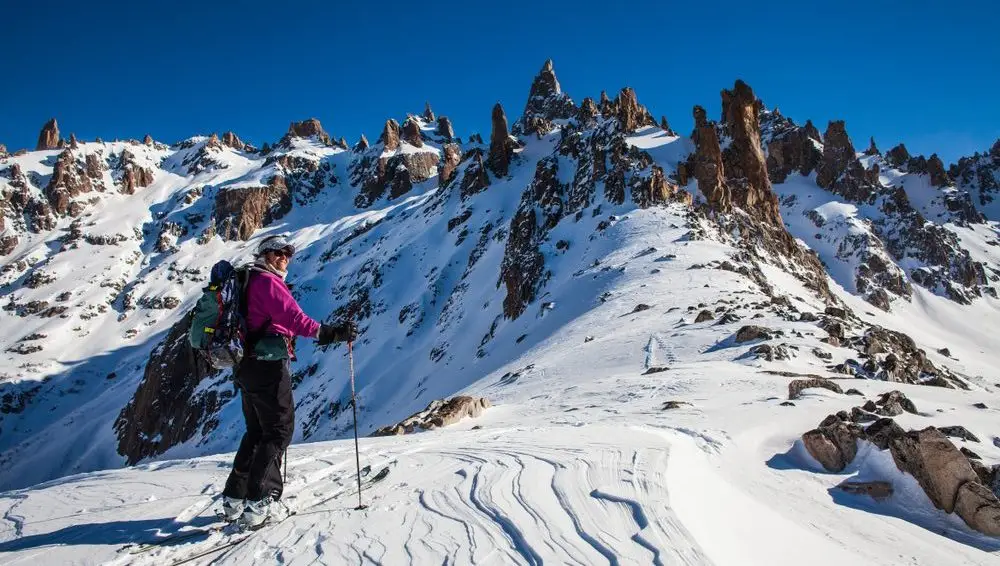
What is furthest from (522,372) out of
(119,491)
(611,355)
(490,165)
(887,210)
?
(887,210)

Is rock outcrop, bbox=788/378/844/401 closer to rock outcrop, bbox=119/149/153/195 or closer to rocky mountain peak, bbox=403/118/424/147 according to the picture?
rocky mountain peak, bbox=403/118/424/147

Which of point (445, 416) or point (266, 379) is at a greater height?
point (266, 379)

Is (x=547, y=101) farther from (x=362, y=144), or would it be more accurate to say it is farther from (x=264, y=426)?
(x=264, y=426)

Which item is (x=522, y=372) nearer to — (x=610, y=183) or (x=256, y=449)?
(x=256, y=449)

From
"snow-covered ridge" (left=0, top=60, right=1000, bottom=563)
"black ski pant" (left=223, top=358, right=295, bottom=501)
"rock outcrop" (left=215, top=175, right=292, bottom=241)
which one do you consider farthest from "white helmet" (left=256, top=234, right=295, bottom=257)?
"rock outcrop" (left=215, top=175, right=292, bottom=241)

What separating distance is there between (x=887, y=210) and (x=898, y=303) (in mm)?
25343

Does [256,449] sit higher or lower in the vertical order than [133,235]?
lower

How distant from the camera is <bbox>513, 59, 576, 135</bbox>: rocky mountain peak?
137250mm

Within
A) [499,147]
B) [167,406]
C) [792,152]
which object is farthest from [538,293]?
[792,152]

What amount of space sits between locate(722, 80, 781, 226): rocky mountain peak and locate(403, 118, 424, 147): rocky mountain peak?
11505 cm

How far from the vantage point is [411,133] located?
168 meters

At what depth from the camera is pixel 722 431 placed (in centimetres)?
753

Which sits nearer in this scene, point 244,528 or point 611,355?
point 244,528

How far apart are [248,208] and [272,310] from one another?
170737mm
